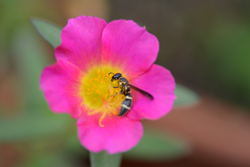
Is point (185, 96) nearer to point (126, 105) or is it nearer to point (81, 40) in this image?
point (126, 105)

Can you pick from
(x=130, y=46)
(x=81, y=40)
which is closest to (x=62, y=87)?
(x=81, y=40)

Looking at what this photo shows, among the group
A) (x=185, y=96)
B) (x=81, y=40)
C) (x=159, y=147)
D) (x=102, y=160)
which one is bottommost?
(x=159, y=147)

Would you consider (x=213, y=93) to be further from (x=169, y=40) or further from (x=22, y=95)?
(x=22, y=95)

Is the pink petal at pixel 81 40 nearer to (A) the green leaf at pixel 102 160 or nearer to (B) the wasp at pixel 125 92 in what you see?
(B) the wasp at pixel 125 92

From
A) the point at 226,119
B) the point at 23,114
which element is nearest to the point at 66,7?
the point at 23,114

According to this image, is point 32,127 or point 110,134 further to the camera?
point 32,127

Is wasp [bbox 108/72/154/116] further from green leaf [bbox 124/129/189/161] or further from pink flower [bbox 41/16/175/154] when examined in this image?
green leaf [bbox 124/129/189/161]
